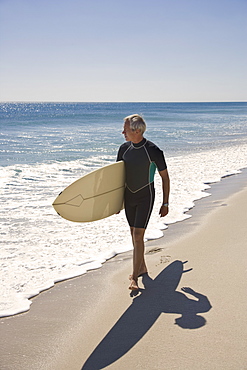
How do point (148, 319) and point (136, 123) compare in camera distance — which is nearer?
point (148, 319)

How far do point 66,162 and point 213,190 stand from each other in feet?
19.7

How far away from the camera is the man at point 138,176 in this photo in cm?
344

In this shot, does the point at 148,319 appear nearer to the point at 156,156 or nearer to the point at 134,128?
the point at 156,156

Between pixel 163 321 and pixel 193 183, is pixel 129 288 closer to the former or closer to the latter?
pixel 163 321

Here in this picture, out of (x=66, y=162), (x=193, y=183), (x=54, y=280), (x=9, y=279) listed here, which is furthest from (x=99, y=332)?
(x=66, y=162)

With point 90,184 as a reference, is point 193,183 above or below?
below

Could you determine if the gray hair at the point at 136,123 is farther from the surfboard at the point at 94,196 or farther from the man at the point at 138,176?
the surfboard at the point at 94,196

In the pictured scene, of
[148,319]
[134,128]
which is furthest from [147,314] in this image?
[134,128]

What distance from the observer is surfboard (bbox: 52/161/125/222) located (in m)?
3.75

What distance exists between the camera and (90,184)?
3.89 m

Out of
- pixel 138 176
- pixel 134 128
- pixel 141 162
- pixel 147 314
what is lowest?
pixel 147 314

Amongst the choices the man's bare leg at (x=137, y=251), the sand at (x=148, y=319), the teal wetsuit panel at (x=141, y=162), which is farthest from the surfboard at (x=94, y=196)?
the sand at (x=148, y=319)

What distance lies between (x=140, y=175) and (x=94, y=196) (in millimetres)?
603

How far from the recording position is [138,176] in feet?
11.5
